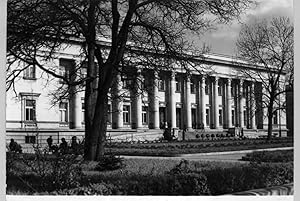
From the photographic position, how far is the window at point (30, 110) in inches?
439

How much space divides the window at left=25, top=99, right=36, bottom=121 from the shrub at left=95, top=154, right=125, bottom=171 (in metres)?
1.75

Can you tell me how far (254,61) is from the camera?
11.6m

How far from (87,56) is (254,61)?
381 centimetres

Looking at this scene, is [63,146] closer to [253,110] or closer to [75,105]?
[75,105]

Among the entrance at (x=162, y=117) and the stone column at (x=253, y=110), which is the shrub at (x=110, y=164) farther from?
the stone column at (x=253, y=110)

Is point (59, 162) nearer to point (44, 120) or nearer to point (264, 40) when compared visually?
point (44, 120)

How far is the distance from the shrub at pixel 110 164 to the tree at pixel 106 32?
0.96 meters

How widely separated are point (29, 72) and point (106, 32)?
6.83 ft

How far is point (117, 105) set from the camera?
42.1ft

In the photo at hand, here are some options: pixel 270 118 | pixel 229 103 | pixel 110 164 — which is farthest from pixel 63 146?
pixel 270 118

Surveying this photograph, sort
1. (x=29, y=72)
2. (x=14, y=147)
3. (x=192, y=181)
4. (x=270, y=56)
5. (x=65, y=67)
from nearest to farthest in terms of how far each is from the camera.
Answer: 1. (x=192, y=181)
2. (x=14, y=147)
3. (x=270, y=56)
4. (x=29, y=72)
5. (x=65, y=67)

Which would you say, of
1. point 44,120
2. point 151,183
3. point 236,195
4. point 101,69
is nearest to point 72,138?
point 44,120

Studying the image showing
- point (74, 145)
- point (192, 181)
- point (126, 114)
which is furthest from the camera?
point (126, 114)

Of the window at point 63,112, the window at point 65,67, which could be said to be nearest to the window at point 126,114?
the window at point 63,112
